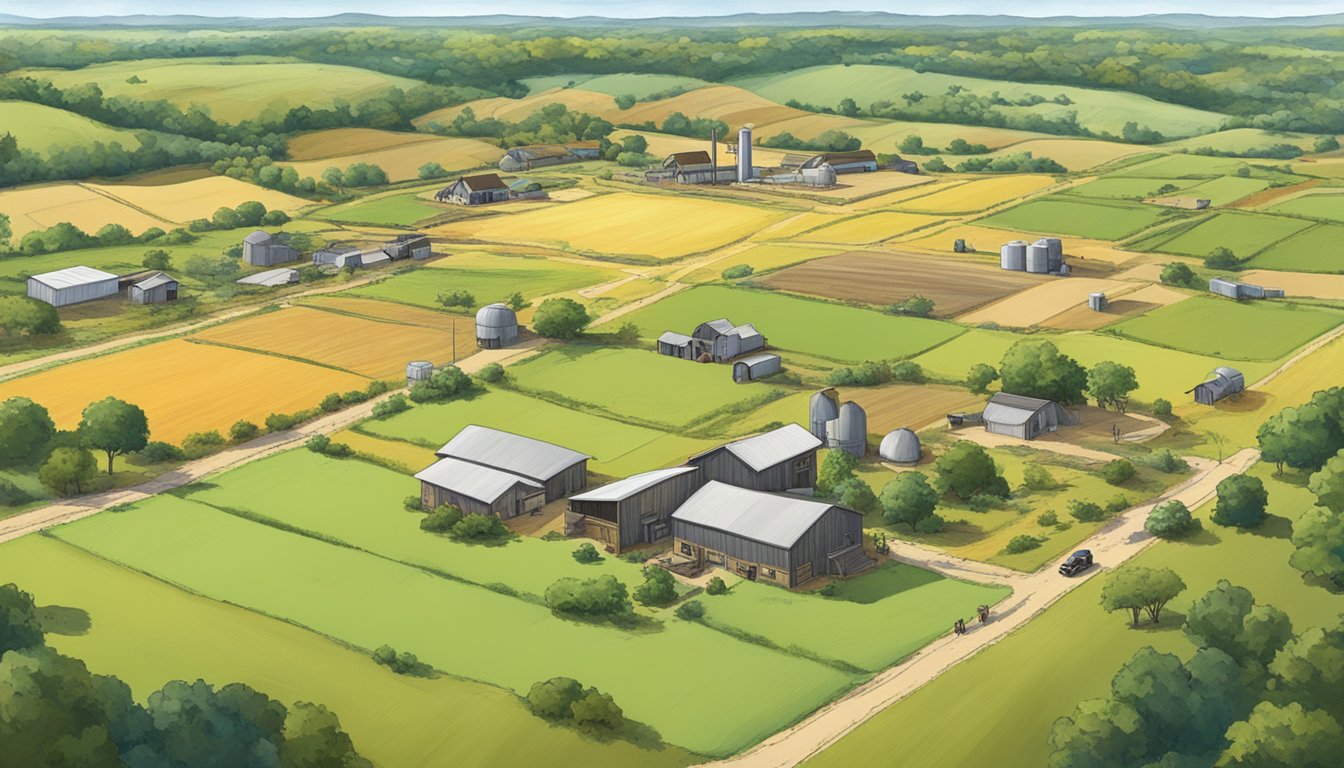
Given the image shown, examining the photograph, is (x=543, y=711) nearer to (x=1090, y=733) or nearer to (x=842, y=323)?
(x=1090, y=733)

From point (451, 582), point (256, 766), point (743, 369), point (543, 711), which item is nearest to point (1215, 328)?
point (743, 369)

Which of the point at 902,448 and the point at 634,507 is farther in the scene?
the point at 902,448

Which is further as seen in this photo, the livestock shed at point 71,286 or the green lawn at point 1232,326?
the livestock shed at point 71,286

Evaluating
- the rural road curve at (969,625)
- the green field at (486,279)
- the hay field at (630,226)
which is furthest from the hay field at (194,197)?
the rural road curve at (969,625)

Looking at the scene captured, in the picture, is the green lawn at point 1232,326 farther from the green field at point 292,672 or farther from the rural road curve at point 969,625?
the green field at point 292,672

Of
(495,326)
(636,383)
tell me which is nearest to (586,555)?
(636,383)

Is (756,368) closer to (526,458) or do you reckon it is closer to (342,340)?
(526,458)
